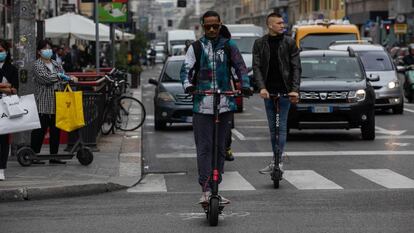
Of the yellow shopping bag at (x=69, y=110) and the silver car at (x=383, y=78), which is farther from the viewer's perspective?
the silver car at (x=383, y=78)

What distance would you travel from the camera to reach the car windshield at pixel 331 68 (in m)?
19.8

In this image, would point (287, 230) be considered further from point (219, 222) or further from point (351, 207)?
point (351, 207)

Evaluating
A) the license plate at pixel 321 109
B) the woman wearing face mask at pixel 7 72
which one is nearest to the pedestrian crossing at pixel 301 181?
the woman wearing face mask at pixel 7 72

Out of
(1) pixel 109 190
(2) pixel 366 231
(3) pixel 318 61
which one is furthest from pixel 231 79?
(3) pixel 318 61

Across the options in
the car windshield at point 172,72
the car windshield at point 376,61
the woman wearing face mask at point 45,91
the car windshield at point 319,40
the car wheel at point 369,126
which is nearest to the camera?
the woman wearing face mask at point 45,91

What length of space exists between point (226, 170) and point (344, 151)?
312cm

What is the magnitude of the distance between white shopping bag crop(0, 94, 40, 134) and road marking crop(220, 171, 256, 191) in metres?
2.45

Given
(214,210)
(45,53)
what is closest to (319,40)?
(45,53)

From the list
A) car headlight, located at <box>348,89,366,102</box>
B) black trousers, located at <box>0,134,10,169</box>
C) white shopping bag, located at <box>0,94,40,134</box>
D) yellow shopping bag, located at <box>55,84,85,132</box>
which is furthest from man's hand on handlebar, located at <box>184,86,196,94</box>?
car headlight, located at <box>348,89,366,102</box>

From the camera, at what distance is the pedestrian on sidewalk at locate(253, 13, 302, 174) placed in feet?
41.8

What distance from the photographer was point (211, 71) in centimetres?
1018

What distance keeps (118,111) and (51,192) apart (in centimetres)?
899

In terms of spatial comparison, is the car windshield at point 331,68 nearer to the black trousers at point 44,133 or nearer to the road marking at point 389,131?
the road marking at point 389,131

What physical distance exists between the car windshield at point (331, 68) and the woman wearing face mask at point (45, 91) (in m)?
5.97
